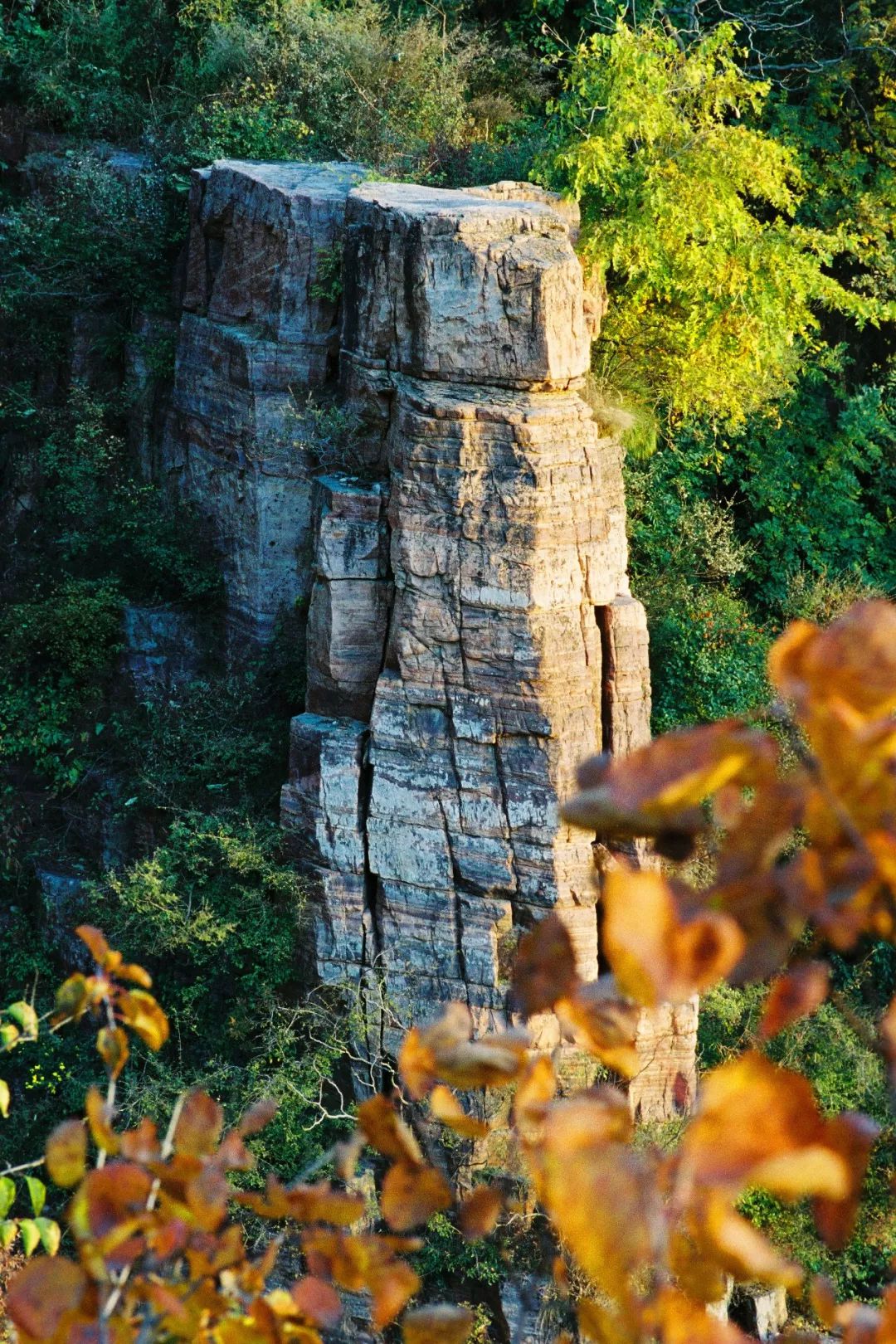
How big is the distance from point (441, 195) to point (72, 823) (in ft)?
20.4

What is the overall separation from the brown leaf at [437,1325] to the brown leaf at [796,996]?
2.81 ft

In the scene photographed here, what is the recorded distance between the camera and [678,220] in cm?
1018

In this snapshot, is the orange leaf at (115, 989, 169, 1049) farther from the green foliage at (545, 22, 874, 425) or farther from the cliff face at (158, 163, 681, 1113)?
the green foliage at (545, 22, 874, 425)

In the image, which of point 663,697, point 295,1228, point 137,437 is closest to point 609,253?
point 663,697

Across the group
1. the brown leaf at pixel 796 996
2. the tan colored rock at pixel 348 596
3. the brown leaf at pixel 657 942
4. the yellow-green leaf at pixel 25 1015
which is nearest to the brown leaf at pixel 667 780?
the brown leaf at pixel 657 942

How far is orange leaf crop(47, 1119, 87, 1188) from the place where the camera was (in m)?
2.14

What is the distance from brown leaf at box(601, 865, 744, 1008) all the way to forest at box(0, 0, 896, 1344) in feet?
13.2

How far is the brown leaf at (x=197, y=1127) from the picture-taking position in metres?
2.27

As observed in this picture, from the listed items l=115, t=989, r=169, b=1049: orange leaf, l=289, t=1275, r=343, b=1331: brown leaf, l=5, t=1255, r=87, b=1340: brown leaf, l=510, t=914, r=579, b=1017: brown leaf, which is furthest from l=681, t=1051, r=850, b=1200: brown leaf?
Result: l=115, t=989, r=169, b=1049: orange leaf

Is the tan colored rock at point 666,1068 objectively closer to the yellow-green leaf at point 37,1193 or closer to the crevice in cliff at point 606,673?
the crevice in cliff at point 606,673

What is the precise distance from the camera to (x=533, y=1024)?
980cm

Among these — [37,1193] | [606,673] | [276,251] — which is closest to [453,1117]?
[37,1193]

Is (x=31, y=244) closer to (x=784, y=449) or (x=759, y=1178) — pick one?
(x=784, y=449)

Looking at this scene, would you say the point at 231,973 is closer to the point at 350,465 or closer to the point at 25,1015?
the point at 350,465
